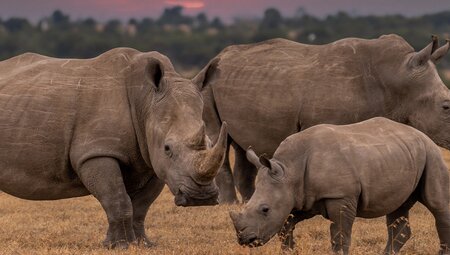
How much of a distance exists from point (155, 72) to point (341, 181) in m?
2.23

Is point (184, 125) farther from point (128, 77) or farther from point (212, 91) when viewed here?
point (212, 91)

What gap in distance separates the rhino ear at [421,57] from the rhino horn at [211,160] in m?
4.10

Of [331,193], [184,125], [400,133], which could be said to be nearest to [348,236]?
[331,193]

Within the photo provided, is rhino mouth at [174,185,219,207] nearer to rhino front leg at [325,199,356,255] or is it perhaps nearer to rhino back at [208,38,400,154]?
rhino front leg at [325,199,356,255]

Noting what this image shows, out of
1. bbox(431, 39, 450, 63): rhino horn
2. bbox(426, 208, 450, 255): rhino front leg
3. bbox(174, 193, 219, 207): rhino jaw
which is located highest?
bbox(431, 39, 450, 63): rhino horn

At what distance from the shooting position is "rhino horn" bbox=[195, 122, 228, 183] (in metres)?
9.41

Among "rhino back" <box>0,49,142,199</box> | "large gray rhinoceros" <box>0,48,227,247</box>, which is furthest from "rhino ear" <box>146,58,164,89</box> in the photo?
"rhino back" <box>0,49,142,199</box>

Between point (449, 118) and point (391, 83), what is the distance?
787 mm

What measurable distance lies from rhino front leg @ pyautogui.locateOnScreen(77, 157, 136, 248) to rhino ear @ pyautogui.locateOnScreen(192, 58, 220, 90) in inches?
44.1

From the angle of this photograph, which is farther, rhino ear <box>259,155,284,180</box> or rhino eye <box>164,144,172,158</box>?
rhino eye <box>164,144,172,158</box>

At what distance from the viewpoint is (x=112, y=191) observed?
10.4m

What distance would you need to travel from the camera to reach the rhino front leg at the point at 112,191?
1038 centimetres

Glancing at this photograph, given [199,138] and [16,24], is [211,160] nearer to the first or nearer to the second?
[199,138]

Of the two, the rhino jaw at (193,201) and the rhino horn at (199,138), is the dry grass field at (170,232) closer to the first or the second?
the rhino jaw at (193,201)
